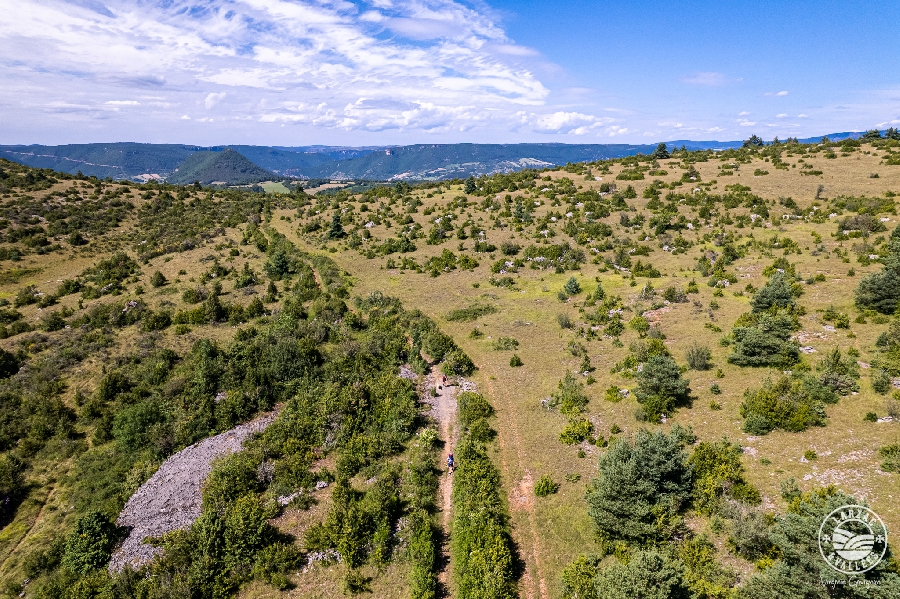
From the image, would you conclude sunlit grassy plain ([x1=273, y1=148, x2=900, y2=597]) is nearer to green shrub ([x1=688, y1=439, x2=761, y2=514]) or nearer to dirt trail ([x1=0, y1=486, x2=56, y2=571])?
green shrub ([x1=688, y1=439, x2=761, y2=514])

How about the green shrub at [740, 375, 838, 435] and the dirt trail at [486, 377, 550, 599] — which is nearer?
the dirt trail at [486, 377, 550, 599]

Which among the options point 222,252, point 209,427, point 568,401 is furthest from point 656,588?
point 222,252

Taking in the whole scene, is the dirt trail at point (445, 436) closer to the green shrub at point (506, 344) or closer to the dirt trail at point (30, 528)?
the green shrub at point (506, 344)

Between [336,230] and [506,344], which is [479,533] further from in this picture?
[336,230]

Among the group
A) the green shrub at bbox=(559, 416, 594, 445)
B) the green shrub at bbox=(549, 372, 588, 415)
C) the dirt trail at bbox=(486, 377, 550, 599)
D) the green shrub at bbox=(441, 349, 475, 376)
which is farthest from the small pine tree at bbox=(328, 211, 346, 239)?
the green shrub at bbox=(559, 416, 594, 445)

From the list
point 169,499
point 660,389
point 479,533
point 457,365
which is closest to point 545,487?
point 479,533

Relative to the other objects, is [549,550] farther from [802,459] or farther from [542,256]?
[542,256]
